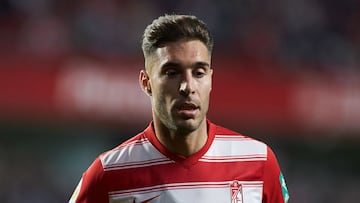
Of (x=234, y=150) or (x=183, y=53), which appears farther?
(x=234, y=150)

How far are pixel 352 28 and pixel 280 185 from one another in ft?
20.0

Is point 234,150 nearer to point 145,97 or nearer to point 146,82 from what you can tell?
point 146,82

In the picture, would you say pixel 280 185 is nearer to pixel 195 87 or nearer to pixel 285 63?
pixel 195 87

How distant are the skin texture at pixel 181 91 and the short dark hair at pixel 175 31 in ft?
0.06

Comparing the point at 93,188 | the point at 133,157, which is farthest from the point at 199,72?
the point at 93,188

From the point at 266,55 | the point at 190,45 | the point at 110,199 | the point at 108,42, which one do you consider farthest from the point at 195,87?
the point at 266,55

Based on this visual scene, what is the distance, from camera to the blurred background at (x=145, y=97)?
7.44 meters

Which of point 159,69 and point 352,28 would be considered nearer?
point 159,69

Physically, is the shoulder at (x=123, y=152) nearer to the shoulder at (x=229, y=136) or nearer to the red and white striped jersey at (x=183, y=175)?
the red and white striped jersey at (x=183, y=175)

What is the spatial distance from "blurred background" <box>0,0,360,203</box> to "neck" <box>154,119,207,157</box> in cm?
449

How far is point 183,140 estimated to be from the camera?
2883 mm

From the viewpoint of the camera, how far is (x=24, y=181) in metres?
7.73

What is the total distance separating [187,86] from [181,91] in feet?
0.08

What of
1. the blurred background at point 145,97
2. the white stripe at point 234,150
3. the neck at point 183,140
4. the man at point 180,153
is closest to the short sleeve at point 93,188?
the man at point 180,153
